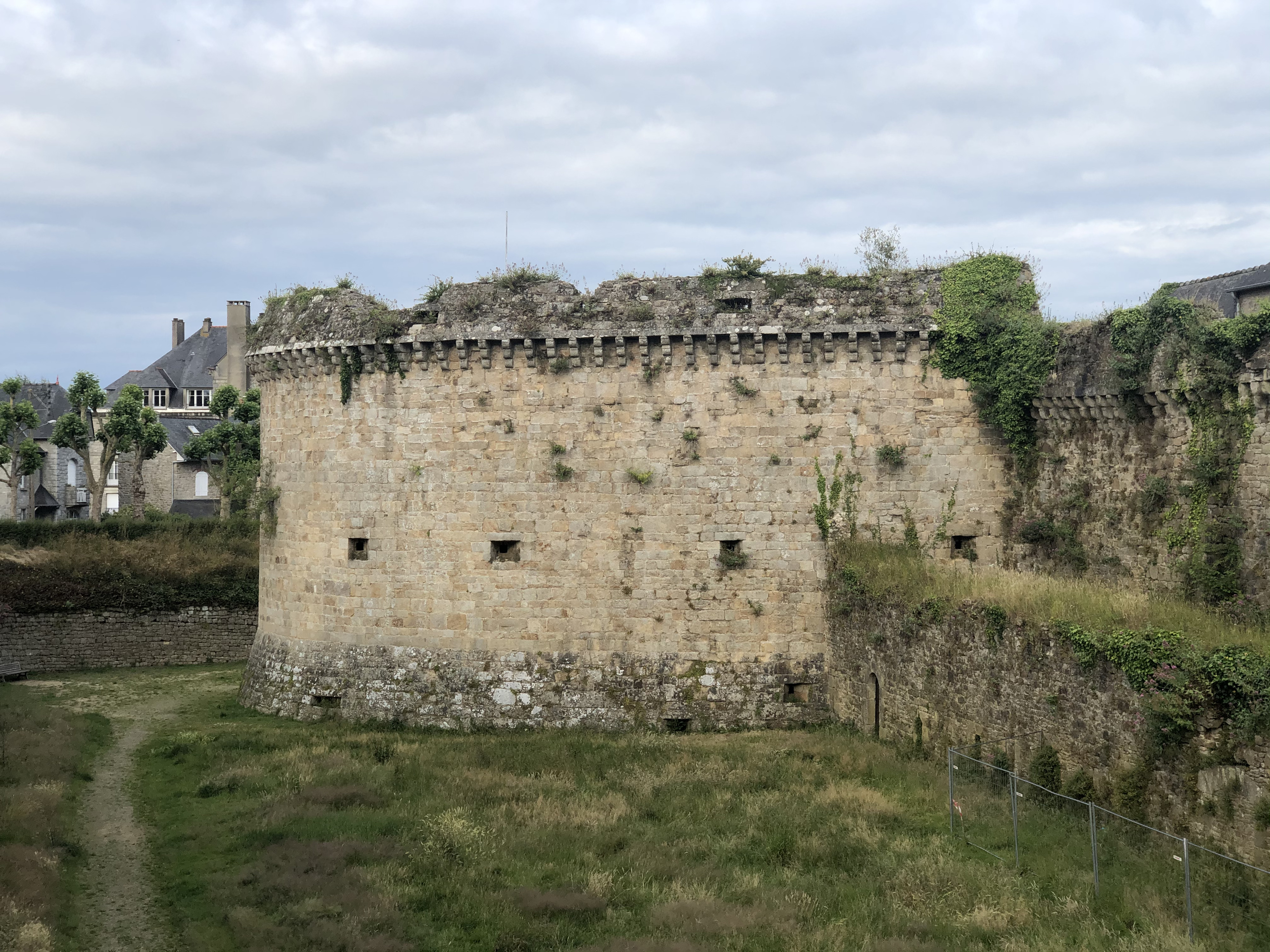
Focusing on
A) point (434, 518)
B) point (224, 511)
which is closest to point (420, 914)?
point (434, 518)

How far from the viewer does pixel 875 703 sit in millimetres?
19594

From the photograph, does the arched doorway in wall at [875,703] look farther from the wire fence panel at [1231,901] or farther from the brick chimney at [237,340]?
the brick chimney at [237,340]

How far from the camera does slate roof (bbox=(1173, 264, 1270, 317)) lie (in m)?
27.6

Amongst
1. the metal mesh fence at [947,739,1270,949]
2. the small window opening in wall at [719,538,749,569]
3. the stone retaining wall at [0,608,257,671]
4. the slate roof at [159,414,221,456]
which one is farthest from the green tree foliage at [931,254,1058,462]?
the slate roof at [159,414,221,456]

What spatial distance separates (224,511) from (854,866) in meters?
37.8

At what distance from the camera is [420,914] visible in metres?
12.4

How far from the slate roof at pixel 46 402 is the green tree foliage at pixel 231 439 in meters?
16.4

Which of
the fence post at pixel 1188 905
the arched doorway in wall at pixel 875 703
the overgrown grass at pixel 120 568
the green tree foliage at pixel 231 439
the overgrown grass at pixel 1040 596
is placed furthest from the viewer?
the green tree foliage at pixel 231 439

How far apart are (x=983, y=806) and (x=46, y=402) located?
213ft

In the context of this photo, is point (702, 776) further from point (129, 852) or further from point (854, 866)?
point (129, 852)

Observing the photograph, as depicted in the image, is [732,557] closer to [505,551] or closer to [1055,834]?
[505,551]

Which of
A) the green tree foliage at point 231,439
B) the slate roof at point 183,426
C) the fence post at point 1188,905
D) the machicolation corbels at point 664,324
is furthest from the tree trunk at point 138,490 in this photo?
the fence post at point 1188,905

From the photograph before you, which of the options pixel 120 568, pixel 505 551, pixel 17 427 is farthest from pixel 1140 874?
pixel 17 427

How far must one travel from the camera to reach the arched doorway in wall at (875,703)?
1944 cm
